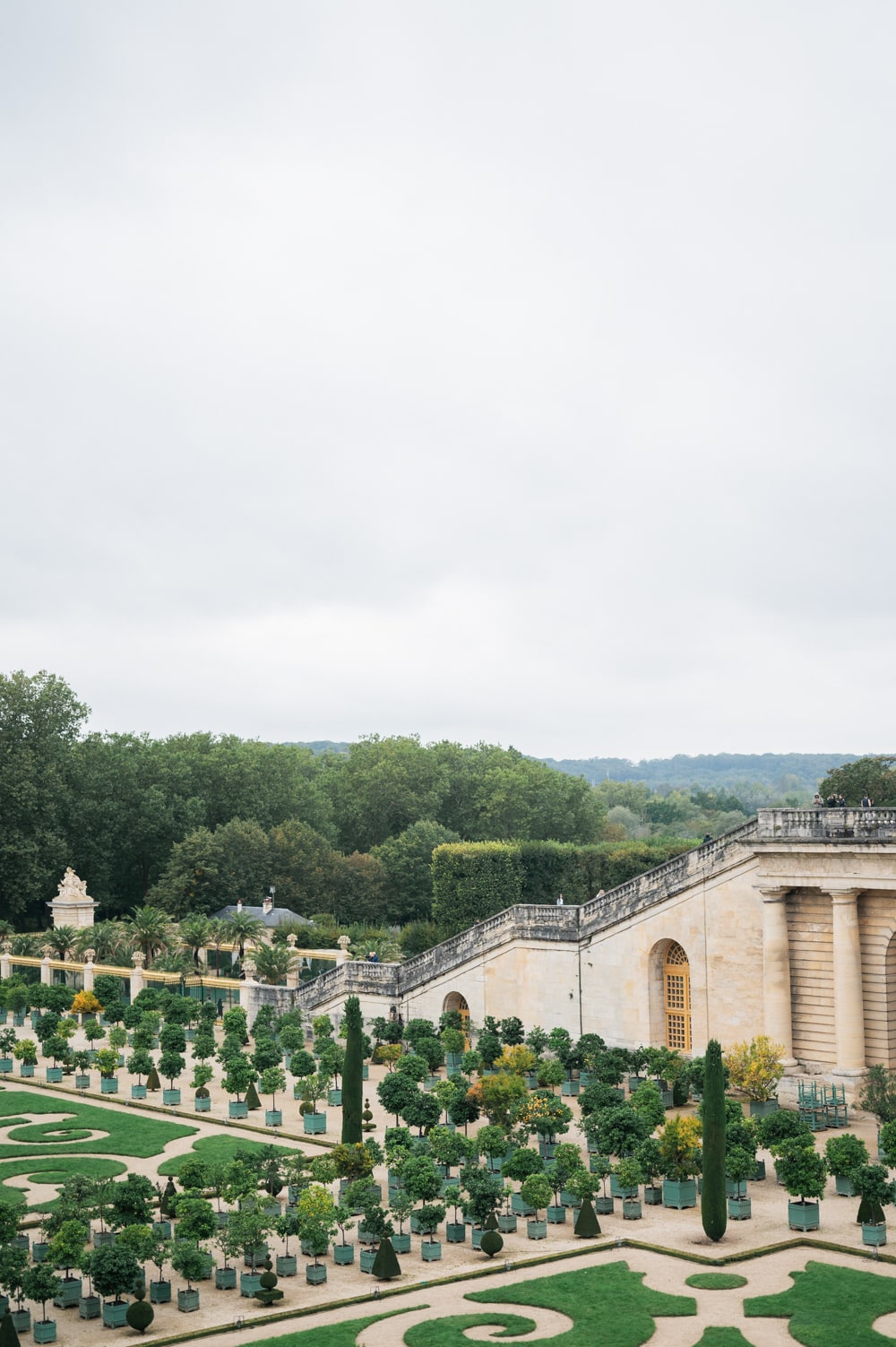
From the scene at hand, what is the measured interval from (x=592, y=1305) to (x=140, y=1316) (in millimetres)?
8760

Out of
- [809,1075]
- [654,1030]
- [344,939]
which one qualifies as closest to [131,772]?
[344,939]

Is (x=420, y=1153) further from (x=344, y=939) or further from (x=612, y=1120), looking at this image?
(x=344, y=939)

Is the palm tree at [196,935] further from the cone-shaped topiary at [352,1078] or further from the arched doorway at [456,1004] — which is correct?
the cone-shaped topiary at [352,1078]

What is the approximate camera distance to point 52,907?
90.4m

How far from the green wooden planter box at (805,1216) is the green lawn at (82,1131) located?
18.9 meters

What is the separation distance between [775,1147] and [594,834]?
101 m

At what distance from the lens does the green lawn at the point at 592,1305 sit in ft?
94.1

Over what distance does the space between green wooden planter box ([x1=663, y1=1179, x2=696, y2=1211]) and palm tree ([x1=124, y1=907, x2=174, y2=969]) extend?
44589mm

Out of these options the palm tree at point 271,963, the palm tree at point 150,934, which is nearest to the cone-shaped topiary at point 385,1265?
the palm tree at point 271,963

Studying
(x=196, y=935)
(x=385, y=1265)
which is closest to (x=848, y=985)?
(x=385, y=1265)

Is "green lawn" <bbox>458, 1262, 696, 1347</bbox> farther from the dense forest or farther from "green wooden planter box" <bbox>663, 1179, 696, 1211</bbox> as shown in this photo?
the dense forest

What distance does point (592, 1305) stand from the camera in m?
30.4

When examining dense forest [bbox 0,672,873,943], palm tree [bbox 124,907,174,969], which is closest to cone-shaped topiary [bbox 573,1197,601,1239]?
palm tree [bbox 124,907,174,969]

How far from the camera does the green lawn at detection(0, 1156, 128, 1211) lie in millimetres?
41812
